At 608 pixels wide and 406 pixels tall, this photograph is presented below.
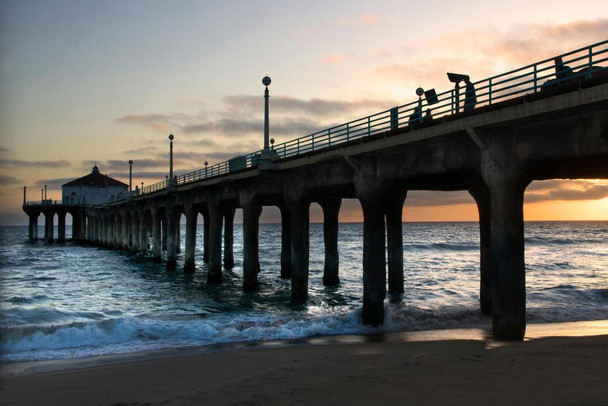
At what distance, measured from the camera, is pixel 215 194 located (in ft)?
115

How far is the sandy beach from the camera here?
7.40 m

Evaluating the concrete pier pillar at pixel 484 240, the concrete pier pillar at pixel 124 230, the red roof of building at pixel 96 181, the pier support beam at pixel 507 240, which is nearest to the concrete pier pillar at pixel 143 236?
the concrete pier pillar at pixel 124 230

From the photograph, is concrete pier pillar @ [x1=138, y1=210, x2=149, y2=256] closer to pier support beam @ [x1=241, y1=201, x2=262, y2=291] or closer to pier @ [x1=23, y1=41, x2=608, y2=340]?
pier @ [x1=23, y1=41, x2=608, y2=340]

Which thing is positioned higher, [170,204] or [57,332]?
[170,204]

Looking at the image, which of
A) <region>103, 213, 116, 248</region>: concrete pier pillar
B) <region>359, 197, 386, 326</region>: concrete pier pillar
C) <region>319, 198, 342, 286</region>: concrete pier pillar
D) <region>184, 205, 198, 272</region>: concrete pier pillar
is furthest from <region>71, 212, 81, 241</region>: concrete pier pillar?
<region>359, 197, 386, 326</region>: concrete pier pillar

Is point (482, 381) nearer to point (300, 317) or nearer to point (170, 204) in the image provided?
point (300, 317)

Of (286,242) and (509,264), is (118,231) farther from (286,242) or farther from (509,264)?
(509,264)

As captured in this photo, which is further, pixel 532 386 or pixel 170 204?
pixel 170 204

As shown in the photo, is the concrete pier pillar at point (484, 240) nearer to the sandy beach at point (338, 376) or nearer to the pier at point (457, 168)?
the pier at point (457, 168)

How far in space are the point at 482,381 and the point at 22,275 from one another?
4237cm

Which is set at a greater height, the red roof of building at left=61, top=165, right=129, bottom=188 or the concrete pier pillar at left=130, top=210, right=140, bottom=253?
the red roof of building at left=61, top=165, right=129, bottom=188

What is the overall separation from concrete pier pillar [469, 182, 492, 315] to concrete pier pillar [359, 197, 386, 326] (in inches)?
199

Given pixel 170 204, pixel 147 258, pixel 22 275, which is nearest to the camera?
pixel 22 275

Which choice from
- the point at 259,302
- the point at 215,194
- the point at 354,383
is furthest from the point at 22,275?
the point at 354,383
